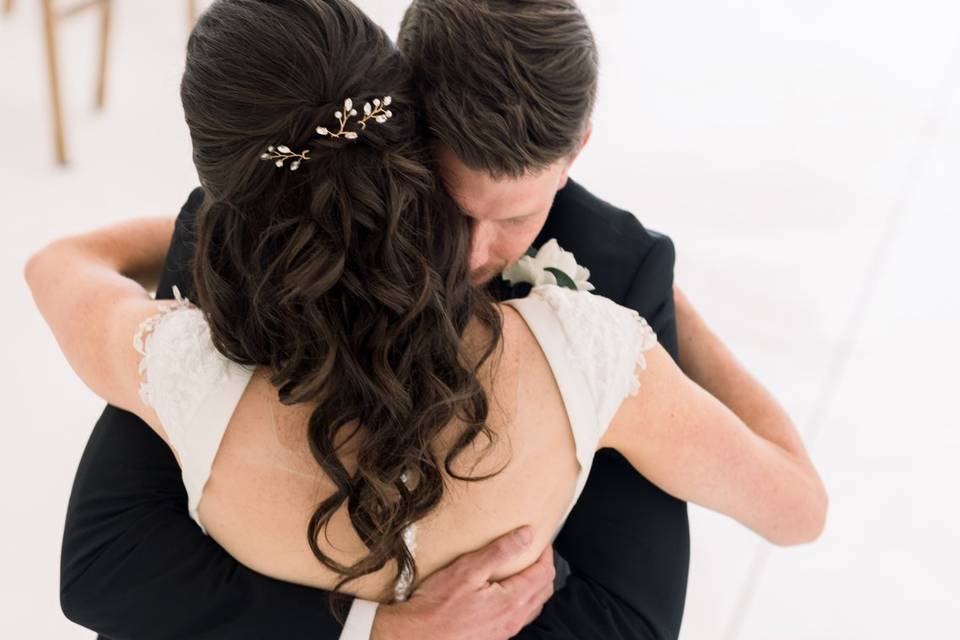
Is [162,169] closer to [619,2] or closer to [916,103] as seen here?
[619,2]

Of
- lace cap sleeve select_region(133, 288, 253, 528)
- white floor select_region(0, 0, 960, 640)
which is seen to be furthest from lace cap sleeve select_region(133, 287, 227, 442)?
white floor select_region(0, 0, 960, 640)

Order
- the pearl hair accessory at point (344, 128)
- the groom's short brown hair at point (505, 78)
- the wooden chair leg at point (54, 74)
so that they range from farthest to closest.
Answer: the wooden chair leg at point (54, 74) < the groom's short brown hair at point (505, 78) < the pearl hair accessory at point (344, 128)

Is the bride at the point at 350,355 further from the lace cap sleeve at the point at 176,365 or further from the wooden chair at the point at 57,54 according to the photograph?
the wooden chair at the point at 57,54

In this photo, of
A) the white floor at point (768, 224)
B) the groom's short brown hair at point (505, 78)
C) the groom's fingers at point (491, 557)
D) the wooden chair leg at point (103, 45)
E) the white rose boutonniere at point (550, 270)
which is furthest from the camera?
the wooden chair leg at point (103, 45)

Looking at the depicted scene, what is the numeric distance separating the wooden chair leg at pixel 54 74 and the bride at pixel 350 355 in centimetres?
205

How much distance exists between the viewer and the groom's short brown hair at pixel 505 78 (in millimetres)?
1320

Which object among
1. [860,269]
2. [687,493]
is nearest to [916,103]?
[860,269]

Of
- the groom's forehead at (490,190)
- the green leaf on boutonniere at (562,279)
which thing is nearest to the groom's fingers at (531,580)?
the green leaf on boutonniere at (562,279)

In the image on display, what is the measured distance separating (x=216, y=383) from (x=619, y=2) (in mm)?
3771

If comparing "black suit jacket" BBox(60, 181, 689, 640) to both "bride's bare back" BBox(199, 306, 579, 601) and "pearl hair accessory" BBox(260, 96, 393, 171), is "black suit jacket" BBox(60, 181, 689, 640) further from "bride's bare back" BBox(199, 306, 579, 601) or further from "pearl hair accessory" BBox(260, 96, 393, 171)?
"pearl hair accessory" BBox(260, 96, 393, 171)

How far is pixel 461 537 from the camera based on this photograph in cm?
142

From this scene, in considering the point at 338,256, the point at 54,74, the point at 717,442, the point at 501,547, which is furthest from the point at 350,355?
the point at 54,74

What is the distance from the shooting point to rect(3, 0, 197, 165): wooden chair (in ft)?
10.7

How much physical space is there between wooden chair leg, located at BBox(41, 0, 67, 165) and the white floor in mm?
87
